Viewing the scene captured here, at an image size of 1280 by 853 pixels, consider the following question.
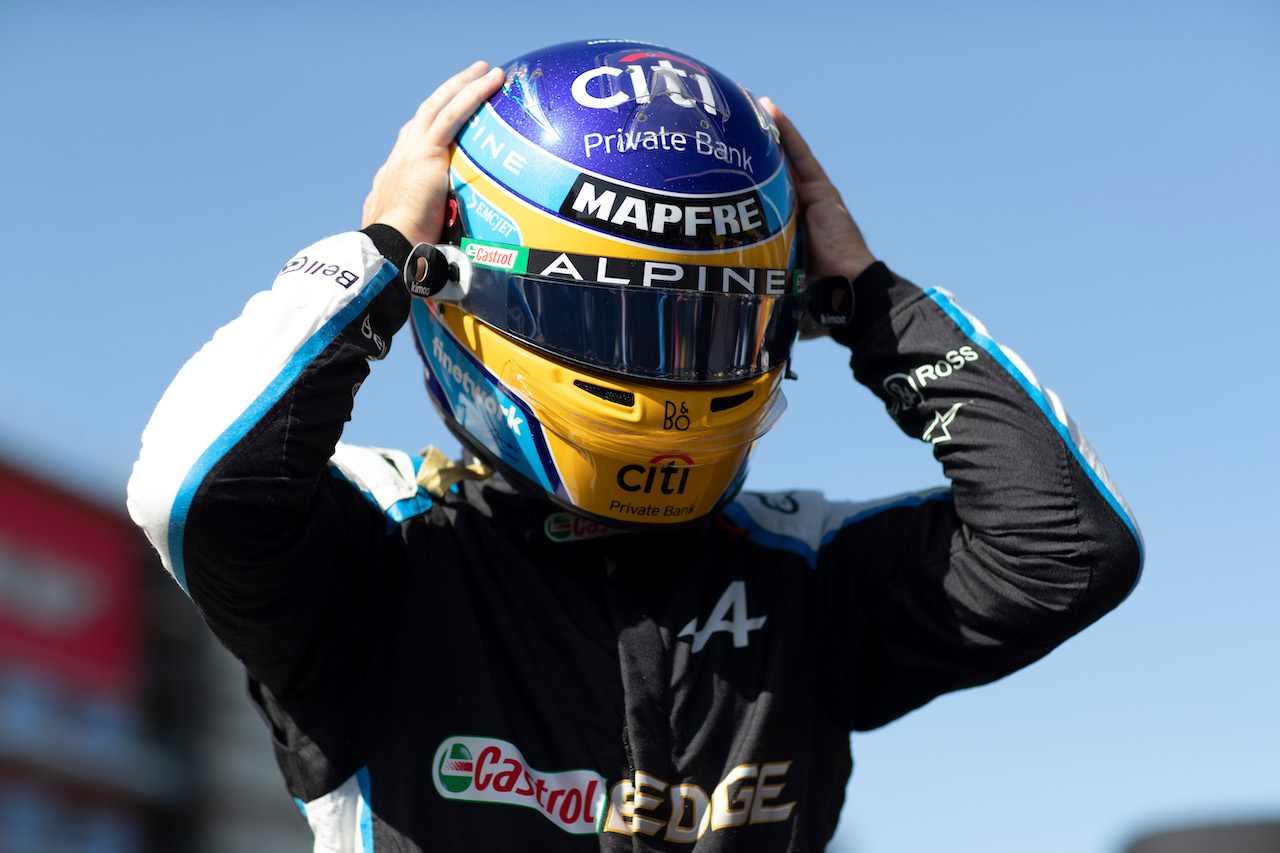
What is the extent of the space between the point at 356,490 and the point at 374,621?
269 mm

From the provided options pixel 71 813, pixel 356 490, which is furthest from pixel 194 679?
pixel 356 490

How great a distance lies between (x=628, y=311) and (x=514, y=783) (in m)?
0.95

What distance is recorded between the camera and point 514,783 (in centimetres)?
239

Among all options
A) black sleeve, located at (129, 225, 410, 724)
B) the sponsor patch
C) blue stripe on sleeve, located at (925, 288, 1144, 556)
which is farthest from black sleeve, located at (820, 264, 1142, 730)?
black sleeve, located at (129, 225, 410, 724)

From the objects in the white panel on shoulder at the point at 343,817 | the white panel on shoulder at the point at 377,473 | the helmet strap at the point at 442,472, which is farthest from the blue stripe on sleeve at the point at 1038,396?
the white panel on shoulder at the point at 343,817

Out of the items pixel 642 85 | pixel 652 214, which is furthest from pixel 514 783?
pixel 642 85

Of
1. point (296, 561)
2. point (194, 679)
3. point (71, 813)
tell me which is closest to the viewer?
point (296, 561)

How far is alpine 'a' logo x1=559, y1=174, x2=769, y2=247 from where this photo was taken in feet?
8.71

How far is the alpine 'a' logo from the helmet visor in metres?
0.07

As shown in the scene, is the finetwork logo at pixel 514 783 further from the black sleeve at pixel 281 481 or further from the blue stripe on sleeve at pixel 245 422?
the blue stripe on sleeve at pixel 245 422

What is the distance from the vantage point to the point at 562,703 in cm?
247

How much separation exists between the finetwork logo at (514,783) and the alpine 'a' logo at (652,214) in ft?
3.50

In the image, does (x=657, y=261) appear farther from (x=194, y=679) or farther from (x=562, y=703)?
(x=194, y=679)

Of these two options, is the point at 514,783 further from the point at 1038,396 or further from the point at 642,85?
the point at 642,85
